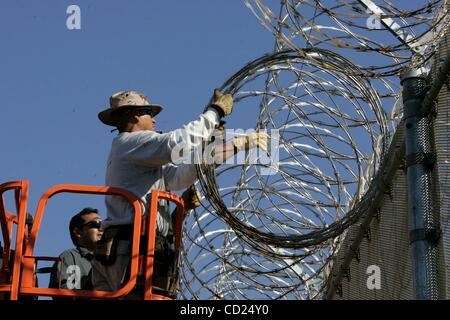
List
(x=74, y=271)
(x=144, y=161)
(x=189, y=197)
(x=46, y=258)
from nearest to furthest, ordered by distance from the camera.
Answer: (x=46, y=258) < (x=144, y=161) < (x=74, y=271) < (x=189, y=197)

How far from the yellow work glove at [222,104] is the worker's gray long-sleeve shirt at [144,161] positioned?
0.05 meters

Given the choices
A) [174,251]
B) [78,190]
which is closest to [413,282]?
[174,251]

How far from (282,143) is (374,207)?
1.58 metres

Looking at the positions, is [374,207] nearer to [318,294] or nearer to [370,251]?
[370,251]

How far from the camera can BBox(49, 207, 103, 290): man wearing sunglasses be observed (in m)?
9.80

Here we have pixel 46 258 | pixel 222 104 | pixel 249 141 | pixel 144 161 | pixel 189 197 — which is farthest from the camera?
pixel 189 197

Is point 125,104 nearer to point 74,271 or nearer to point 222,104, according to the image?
point 222,104

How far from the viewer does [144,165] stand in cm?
923

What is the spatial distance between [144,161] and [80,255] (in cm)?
131

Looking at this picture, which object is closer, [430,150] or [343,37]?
[430,150]

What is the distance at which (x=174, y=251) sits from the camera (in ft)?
29.8

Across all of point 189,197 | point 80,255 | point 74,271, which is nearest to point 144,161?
point 189,197

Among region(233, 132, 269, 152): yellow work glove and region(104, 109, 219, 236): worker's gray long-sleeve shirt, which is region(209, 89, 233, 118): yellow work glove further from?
region(233, 132, 269, 152): yellow work glove

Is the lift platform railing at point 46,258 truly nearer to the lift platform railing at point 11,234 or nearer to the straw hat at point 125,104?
the lift platform railing at point 11,234
